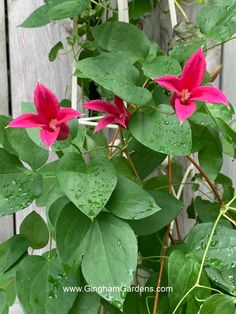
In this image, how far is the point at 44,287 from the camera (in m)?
0.51

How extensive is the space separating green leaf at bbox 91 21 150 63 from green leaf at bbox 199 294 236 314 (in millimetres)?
273

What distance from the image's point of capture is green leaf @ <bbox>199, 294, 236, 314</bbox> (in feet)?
1.41

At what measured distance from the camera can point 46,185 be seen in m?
0.58

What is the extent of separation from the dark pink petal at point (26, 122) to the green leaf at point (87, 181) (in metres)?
0.06

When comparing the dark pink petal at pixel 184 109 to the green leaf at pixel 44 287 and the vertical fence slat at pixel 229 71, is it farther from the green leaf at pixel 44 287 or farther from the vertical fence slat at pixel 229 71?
the vertical fence slat at pixel 229 71

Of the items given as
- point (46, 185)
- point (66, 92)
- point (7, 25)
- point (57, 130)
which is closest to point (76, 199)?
point (57, 130)

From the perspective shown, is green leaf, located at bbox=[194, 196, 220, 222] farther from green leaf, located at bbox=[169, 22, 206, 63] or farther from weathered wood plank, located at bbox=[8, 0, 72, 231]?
weathered wood plank, located at bbox=[8, 0, 72, 231]

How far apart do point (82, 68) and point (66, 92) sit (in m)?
0.55

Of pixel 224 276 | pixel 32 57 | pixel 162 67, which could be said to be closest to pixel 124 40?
pixel 162 67

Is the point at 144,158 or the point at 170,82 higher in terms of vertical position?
the point at 170,82

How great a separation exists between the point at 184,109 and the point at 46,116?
13cm

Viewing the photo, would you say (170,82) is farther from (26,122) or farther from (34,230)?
(34,230)

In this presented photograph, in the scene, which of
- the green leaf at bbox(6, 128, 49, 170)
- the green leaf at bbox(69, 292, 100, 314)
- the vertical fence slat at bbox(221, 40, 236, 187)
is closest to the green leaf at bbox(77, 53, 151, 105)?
the green leaf at bbox(6, 128, 49, 170)

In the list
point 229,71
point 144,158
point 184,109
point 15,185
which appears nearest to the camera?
point 184,109
